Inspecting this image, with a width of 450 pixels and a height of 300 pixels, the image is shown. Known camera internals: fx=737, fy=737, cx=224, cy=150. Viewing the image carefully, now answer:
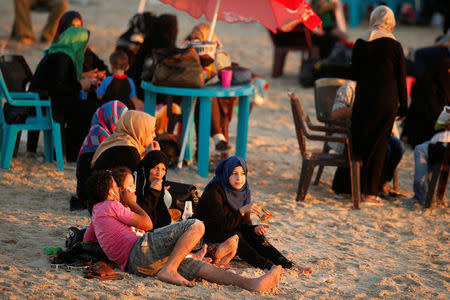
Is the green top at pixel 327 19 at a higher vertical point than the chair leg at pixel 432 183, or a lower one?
higher

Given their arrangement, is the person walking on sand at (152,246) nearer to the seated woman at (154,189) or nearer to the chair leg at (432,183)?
the seated woman at (154,189)

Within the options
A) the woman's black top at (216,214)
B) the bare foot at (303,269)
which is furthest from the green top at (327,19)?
the bare foot at (303,269)

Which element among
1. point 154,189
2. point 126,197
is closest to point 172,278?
point 126,197

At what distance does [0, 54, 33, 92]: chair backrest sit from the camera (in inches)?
291

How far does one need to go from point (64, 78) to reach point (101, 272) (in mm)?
3247

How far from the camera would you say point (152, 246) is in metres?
4.35

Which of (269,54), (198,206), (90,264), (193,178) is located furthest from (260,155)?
(269,54)

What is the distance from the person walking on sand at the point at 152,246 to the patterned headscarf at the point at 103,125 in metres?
1.48

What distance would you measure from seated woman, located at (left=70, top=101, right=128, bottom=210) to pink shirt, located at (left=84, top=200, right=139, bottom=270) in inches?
55.6

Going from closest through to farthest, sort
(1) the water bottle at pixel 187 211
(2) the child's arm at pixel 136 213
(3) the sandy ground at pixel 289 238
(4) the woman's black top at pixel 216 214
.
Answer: (3) the sandy ground at pixel 289 238, (2) the child's arm at pixel 136 213, (4) the woman's black top at pixel 216 214, (1) the water bottle at pixel 187 211

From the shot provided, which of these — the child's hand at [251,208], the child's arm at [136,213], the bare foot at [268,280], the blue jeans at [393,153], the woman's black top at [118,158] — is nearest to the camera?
the bare foot at [268,280]

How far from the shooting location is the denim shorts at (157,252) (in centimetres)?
435

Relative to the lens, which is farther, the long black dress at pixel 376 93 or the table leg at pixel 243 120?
the table leg at pixel 243 120

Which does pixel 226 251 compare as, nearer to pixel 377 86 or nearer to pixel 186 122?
pixel 377 86
